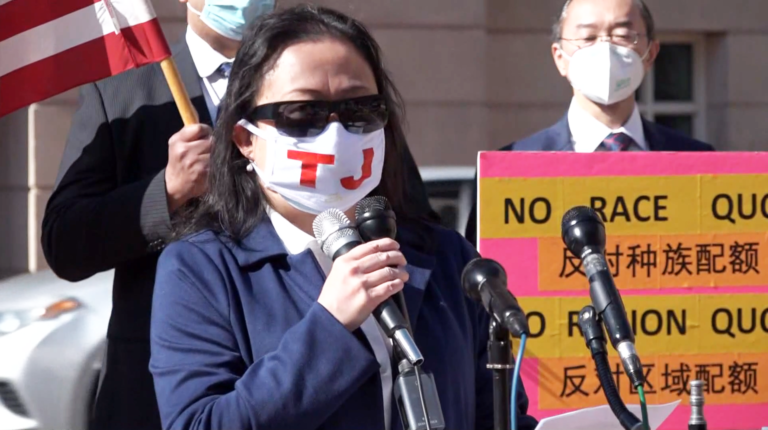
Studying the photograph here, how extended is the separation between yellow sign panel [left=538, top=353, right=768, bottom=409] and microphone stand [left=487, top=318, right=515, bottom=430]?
1.65 m

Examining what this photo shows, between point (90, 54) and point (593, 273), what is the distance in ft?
6.34

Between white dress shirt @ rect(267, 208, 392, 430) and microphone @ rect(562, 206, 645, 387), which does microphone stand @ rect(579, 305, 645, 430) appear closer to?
microphone @ rect(562, 206, 645, 387)

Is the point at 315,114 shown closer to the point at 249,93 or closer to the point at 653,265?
the point at 249,93

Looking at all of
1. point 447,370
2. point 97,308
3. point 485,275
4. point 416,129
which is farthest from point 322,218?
point 416,129

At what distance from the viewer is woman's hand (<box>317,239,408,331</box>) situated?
2.18m

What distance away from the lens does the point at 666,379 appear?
12.5ft

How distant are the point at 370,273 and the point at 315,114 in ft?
1.68

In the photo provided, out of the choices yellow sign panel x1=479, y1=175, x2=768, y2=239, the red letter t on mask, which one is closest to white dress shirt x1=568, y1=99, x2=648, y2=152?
yellow sign panel x1=479, y1=175, x2=768, y2=239

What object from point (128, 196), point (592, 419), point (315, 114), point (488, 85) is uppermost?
point (488, 85)

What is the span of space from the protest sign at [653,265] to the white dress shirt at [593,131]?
469 mm

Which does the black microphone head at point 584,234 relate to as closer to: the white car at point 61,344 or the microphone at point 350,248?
the microphone at point 350,248

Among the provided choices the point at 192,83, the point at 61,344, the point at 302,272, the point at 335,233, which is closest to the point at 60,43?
the point at 192,83

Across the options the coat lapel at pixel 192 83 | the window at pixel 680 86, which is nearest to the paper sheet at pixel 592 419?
the coat lapel at pixel 192 83

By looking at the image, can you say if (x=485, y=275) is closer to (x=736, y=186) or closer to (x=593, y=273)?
(x=593, y=273)
